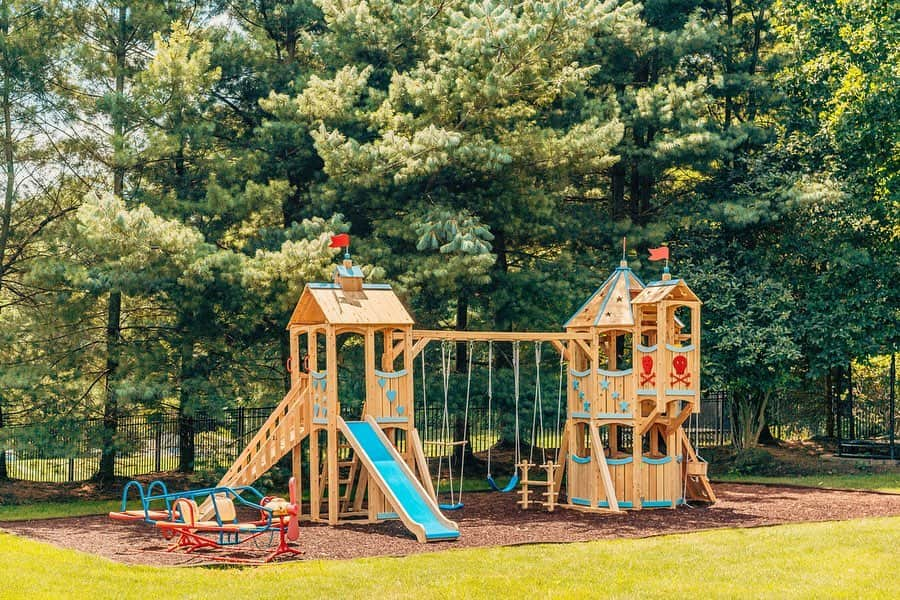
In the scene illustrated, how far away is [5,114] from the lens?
20859 millimetres

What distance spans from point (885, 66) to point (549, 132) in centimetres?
726

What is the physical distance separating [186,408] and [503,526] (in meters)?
6.78

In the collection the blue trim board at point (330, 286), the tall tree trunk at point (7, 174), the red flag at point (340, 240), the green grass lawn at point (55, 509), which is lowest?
the green grass lawn at point (55, 509)

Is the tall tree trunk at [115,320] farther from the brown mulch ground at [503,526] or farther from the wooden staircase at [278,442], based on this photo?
the wooden staircase at [278,442]

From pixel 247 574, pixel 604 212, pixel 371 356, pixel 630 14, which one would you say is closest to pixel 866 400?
pixel 604 212

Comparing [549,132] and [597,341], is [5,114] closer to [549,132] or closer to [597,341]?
[549,132]

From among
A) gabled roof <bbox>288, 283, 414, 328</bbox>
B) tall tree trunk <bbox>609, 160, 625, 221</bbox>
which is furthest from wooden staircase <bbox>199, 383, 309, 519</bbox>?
tall tree trunk <bbox>609, 160, 625, 221</bbox>

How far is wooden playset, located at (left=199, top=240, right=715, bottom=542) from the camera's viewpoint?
1605 centimetres

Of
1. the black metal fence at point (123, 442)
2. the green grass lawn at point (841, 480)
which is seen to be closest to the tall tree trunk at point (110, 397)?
the black metal fence at point (123, 442)

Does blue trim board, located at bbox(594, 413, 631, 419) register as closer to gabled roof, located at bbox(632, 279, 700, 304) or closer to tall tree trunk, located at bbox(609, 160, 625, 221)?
gabled roof, located at bbox(632, 279, 700, 304)

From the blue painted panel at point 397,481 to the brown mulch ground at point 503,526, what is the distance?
275mm

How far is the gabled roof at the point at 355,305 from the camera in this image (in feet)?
52.5

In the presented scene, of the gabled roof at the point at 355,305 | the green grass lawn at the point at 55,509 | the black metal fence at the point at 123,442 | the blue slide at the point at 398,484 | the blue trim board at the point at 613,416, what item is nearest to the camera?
the blue slide at the point at 398,484

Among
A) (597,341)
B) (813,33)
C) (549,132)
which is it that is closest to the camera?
(597,341)
